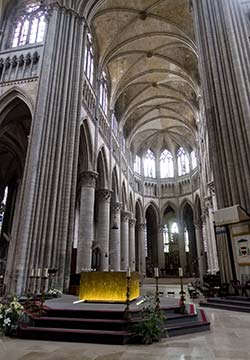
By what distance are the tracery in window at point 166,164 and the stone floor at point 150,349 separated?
1280 inches

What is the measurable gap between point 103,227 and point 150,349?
49.2 feet

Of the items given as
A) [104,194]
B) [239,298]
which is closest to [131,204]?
[104,194]

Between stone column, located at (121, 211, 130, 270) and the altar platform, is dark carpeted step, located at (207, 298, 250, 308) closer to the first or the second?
the altar platform

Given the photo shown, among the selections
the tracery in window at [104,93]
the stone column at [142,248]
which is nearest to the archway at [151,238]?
the stone column at [142,248]

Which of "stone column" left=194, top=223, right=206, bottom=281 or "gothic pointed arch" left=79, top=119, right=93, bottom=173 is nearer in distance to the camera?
"gothic pointed arch" left=79, top=119, right=93, bottom=173

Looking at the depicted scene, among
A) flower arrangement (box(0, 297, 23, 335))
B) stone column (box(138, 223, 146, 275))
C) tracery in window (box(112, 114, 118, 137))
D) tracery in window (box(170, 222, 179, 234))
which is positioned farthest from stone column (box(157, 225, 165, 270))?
flower arrangement (box(0, 297, 23, 335))

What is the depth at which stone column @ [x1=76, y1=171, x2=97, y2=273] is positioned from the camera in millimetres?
14938

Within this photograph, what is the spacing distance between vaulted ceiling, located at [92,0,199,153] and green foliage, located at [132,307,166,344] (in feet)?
65.3

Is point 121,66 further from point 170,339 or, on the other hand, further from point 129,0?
point 170,339

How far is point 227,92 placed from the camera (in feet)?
40.2

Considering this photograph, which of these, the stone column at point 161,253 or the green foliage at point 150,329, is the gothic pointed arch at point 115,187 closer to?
the stone column at point 161,253

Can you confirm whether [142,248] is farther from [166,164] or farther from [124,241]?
[166,164]

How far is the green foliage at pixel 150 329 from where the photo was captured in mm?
4629

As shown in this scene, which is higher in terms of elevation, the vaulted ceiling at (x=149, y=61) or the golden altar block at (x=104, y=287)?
the vaulted ceiling at (x=149, y=61)
